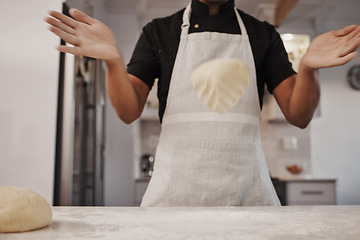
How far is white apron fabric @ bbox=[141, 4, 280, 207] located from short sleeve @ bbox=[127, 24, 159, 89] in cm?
6

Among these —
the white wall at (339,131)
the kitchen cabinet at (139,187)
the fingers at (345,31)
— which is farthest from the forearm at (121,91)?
the white wall at (339,131)

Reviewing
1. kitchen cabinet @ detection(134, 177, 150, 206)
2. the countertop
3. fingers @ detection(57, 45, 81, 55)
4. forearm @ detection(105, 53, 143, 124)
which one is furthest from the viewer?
kitchen cabinet @ detection(134, 177, 150, 206)

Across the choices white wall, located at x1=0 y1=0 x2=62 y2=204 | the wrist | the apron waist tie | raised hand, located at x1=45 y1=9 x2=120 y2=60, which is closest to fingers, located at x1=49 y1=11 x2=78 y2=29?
raised hand, located at x1=45 y1=9 x2=120 y2=60

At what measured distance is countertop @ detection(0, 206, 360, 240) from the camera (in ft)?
1.53

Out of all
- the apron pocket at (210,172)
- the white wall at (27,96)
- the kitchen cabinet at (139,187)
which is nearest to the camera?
the apron pocket at (210,172)

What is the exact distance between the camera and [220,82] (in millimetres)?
1021

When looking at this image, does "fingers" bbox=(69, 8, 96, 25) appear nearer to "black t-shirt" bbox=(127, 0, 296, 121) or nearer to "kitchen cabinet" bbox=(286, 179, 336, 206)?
"black t-shirt" bbox=(127, 0, 296, 121)

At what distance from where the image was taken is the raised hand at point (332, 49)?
30.0 inches

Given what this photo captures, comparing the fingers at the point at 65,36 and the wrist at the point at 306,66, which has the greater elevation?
the fingers at the point at 65,36

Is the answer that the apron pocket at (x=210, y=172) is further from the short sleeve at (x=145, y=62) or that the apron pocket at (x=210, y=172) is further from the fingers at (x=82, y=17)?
the fingers at (x=82, y=17)

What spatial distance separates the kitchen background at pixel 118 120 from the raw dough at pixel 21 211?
0.85 m

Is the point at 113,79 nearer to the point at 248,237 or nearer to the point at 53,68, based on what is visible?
the point at 248,237

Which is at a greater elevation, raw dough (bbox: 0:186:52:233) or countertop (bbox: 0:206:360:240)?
raw dough (bbox: 0:186:52:233)

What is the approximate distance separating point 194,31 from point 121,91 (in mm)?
360
